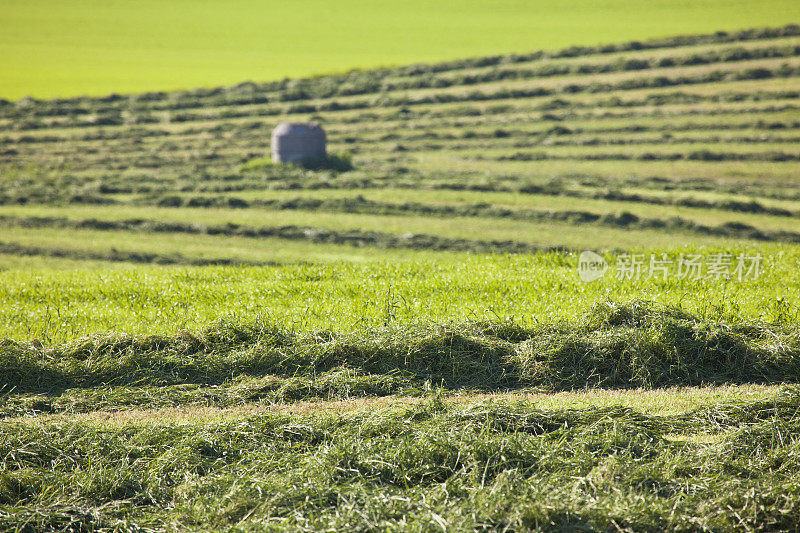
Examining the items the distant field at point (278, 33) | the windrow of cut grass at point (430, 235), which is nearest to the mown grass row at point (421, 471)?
the windrow of cut grass at point (430, 235)

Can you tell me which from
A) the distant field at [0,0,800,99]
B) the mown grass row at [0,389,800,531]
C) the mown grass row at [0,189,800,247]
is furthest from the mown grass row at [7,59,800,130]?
the mown grass row at [0,389,800,531]

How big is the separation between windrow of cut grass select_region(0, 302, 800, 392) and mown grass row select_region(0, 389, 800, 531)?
46.8 inches

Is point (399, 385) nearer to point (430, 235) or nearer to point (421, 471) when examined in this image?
point (421, 471)

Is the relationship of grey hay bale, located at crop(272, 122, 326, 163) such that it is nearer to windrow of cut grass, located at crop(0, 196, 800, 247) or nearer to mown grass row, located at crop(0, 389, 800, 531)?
windrow of cut grass, located at crop(0, 196, 800, 247)

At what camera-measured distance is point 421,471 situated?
5.54 metres

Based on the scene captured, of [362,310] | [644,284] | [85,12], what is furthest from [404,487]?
[85,12]

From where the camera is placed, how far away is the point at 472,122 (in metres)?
39.0

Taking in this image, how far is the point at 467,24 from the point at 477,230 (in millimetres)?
47997

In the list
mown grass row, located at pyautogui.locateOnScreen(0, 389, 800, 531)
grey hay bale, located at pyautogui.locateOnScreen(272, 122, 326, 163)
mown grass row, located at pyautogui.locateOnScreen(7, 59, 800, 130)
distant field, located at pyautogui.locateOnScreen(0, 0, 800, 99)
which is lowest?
mown grass row, located at pyautogui.locateOnScreen(0, 389, 800, 531)

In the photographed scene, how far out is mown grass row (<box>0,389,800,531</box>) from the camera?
5.00 metres

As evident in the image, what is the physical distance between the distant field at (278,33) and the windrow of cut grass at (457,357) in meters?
46.0

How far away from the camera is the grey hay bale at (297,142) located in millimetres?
32781

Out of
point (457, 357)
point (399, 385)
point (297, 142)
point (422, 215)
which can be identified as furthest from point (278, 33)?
point (399, 385)

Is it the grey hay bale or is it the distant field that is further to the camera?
the distant field
